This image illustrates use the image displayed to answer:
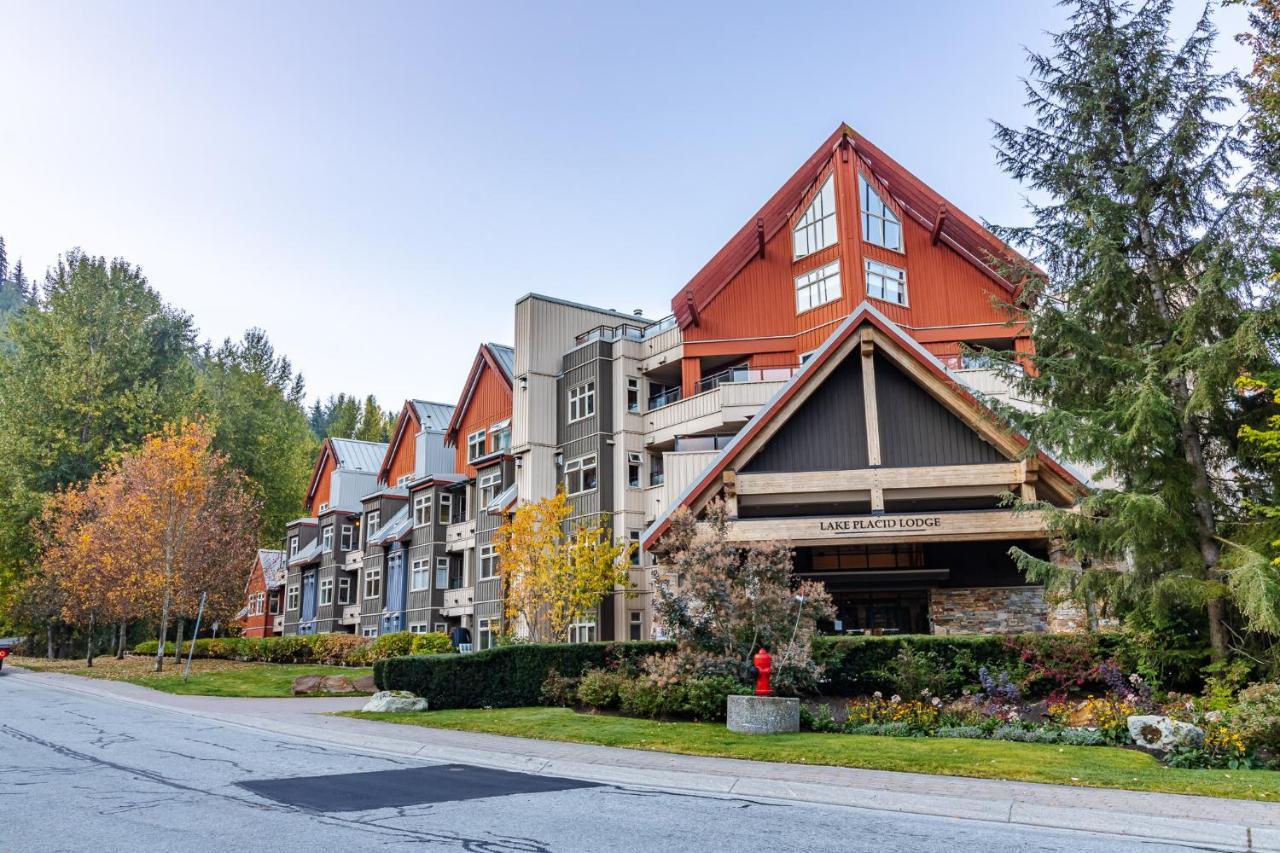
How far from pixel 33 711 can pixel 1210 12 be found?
28821 millimetres

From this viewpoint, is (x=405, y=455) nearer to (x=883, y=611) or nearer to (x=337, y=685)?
(x=337, y=685)

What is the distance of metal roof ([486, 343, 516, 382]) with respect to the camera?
4522 centimetres

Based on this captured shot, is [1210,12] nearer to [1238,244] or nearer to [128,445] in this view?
[1238,244]

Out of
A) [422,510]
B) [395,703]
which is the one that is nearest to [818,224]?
[422,510]

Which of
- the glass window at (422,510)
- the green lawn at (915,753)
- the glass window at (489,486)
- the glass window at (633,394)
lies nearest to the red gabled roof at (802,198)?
the glass window at (633,394)

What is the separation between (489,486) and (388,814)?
3453 cm

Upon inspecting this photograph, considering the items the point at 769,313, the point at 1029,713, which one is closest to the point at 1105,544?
the point at 1029,713

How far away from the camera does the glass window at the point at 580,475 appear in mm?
38500

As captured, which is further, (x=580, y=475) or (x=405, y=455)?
(x=405, y=455)

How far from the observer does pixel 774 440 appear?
25797 millimetres

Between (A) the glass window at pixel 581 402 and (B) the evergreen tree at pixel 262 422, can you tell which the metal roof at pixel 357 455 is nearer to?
(B) the evergreen tree at pixel 262 422

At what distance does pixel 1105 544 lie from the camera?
730 inches

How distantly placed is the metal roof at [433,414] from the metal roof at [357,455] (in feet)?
26.9

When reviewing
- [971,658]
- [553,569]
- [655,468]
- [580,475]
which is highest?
[655,468]
